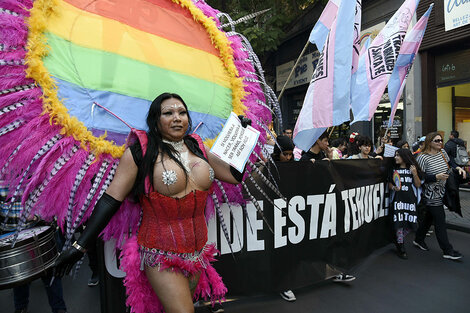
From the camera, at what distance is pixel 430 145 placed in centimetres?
455

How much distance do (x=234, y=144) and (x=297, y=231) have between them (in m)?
1.72

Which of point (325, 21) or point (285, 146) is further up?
point (325, 21)

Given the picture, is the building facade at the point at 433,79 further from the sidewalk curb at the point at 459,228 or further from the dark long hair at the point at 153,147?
the dark long hair at the point at 153,147

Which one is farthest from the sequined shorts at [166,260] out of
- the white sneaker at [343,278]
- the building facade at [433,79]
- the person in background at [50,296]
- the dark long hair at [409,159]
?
the building facade at [433,79]

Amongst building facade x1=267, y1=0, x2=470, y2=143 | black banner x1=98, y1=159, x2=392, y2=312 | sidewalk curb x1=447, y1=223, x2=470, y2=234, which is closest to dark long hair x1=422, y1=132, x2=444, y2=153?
black banner x1=98, y1=159, x2=392, y2=312

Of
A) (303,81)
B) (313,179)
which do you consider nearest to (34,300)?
(313,179)

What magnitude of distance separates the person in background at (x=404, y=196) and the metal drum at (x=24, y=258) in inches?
168

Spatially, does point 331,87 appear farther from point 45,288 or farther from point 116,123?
point 45,288

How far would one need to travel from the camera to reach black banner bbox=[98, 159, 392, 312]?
2.91 meters

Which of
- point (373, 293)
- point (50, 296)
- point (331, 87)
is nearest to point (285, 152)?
point (331, 87)

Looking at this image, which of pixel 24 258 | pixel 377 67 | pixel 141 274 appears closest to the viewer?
pixel 141 274

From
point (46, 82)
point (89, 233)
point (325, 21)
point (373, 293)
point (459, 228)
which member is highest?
point (325, 21)

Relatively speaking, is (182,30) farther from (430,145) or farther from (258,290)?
(430,145)

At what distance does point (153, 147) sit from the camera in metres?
1.76
